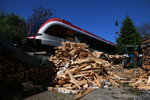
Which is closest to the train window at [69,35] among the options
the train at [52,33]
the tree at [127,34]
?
the train at [52,33]

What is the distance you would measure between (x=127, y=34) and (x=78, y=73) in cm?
1717

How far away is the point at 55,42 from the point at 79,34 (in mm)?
2636

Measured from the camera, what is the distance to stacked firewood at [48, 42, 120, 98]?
320 centimetres

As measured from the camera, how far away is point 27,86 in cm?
263

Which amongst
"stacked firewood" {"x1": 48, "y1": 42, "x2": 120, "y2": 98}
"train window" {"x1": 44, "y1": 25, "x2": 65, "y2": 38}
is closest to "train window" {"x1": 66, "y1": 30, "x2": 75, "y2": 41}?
"train window" {"x1": 44, "y1": 25, "x2": 65, "y2": 38}

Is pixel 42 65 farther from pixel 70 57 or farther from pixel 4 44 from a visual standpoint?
pixel 70 57

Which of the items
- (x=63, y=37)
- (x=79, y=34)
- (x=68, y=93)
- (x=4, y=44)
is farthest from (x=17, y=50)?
(x=79, y=34)

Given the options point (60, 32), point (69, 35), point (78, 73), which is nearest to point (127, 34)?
point (69, 35)

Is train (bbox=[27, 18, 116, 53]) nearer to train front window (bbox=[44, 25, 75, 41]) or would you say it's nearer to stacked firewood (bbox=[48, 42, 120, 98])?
train front window (bbox=[44, 25, 75, 41])

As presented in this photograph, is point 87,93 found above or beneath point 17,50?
beneath

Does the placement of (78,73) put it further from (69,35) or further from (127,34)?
(127,34)

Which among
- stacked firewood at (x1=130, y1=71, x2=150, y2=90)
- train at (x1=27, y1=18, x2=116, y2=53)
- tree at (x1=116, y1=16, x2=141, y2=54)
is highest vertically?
tree at (x1=116, y1=16, x2=141, y2=54)

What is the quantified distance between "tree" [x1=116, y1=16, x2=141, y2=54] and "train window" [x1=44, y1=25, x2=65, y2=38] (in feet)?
39.7

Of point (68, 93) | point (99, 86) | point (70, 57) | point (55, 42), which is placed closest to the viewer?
point (68, 93)
